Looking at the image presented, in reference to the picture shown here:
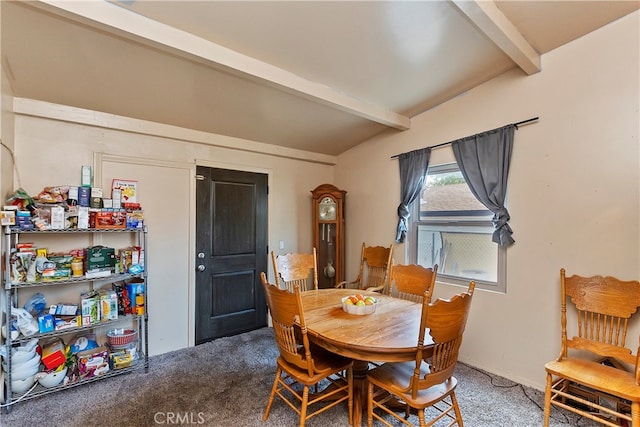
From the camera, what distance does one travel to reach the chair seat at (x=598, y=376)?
5.37 feet

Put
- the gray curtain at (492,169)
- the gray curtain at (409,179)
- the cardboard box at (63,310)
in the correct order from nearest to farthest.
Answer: the cardboard box at (63,310) → the gray curtain at (492,169) → the gray curtain at (409,179)

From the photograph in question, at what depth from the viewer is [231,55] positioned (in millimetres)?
2104

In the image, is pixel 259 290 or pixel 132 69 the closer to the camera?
pixel 132 69

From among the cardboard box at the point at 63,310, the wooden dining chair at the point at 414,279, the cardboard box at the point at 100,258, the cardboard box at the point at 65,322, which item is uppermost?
the cardboard box at the point at 100,258

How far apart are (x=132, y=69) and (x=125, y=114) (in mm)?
730

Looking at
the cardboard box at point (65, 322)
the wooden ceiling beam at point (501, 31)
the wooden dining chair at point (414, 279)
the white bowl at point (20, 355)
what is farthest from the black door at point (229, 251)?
the wooden ceiling beam at point (501, 31)

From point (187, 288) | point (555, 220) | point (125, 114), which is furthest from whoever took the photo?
point (187, 288)

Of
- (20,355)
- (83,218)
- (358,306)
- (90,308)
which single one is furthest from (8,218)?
(358,306)

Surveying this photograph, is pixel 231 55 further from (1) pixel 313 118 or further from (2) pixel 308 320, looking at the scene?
(2) pixel 308 320

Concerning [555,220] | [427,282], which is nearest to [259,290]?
[427,282]

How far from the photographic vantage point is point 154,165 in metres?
3.04

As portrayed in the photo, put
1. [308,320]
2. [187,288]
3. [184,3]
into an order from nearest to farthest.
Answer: [184,3] < [308,320] < [187,288]

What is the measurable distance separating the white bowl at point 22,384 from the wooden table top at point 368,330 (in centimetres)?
215

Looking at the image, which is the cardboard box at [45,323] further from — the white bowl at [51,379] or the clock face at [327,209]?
the clock face at [327,209]
